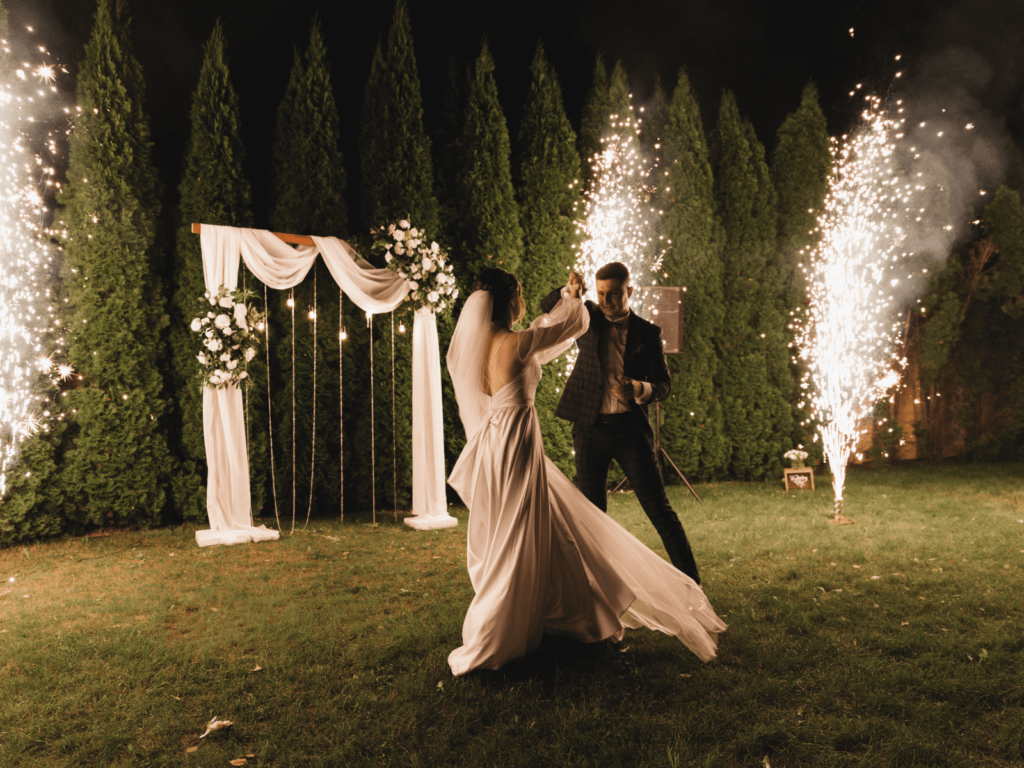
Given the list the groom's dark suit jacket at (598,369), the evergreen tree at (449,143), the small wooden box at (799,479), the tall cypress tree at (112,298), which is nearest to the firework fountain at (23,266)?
the tall cypress tree at (112,298)

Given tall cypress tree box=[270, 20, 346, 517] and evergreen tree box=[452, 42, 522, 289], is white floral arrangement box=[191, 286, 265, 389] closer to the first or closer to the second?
tall cypress tree box=[270, 20, 346, 517]

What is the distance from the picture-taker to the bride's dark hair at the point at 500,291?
11.5ft

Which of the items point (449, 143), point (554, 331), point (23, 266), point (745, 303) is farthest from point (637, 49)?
point (23, 266)

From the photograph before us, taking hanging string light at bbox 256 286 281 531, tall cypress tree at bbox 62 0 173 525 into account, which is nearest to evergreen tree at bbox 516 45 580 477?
hanging string light at bbox 256 286 281 531

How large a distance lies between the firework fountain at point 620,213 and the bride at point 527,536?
518 cm

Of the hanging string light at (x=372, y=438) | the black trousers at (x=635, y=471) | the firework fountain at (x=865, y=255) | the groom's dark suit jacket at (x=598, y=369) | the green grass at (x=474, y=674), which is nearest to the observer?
the green grass at (x=474, y=674)

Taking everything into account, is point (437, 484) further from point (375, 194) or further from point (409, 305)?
point (375, 194)

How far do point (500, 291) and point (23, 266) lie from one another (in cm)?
521

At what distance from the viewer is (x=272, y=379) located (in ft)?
23.9

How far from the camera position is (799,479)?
828cm

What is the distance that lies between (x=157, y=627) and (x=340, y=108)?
6807 millimetres

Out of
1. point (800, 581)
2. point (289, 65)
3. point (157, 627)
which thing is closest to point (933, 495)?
point (800, 581)

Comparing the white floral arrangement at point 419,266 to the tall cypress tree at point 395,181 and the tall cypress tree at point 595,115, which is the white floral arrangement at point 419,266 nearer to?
the tall cypress tree at point 395,181

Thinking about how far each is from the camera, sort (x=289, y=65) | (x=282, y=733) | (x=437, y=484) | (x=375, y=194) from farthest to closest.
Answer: (x=289, y=65) < (x=375, y=194) < (x=437, y=484) < (x=282, y=733)
